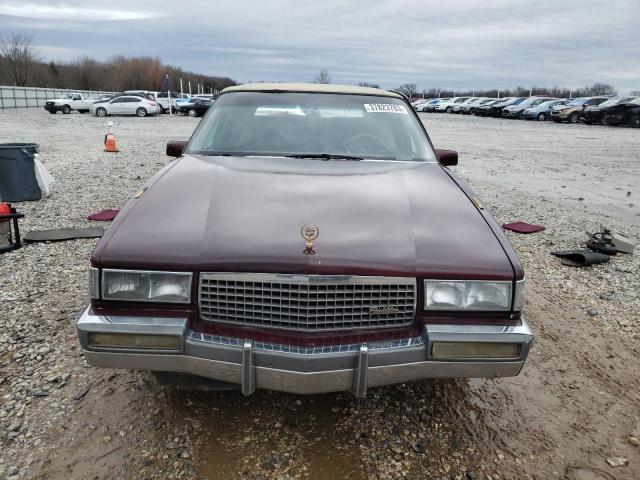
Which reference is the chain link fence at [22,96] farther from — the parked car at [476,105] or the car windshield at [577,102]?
the car windshield at [577,102]

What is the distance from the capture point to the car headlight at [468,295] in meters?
2.21

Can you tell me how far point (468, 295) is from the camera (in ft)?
7.34

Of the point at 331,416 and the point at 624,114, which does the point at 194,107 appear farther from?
the point at 331,416

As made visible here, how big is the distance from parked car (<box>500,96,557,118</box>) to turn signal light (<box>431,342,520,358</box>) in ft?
120

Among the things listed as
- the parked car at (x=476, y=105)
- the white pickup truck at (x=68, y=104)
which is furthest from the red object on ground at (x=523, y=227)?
the parked car at (x=476, y=105)

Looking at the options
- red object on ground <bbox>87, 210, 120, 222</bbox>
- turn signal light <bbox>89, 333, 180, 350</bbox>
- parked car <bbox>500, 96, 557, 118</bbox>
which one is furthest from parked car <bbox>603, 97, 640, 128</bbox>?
turn signal light <bbox>89, 333, 180, 350</bbox>

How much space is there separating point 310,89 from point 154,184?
1673 mm

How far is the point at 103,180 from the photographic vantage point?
9000mm

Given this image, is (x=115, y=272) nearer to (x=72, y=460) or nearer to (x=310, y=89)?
(x=72, y=460)

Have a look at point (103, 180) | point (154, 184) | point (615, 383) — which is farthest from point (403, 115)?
point (103, 180)

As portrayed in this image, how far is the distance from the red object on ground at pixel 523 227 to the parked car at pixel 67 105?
32092mm

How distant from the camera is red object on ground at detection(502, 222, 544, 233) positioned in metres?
6.17

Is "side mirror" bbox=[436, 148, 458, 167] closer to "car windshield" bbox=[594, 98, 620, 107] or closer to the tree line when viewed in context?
"car windshield" bbox=[594, 98, 620, 107]

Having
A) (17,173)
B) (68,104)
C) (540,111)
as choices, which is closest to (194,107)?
(68,104)
